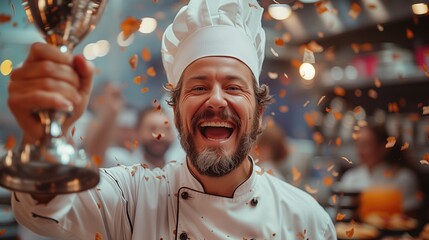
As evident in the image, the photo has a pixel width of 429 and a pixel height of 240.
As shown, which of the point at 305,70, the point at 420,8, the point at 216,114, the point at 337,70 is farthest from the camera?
the point at 337,70

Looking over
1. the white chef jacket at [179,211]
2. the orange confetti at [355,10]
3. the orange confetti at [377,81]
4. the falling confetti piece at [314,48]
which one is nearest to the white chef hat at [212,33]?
the white chef jacket at [179,211]

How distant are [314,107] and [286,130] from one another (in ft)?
1.75

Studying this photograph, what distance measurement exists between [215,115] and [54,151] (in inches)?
31.3

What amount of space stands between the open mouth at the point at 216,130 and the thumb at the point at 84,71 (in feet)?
2.24

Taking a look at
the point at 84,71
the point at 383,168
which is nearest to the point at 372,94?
the point at 383,168

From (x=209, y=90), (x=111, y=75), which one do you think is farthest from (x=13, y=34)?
(x=209, y=90)

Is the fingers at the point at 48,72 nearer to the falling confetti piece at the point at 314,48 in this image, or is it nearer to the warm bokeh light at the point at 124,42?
the falling confetti piece at the point at 314,48

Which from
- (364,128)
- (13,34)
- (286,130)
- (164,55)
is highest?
(164,55)

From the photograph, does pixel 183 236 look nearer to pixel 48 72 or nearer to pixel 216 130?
pixel 216 130

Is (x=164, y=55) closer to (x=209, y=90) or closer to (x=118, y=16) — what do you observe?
(x=209, y=90)

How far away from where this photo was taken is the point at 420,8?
394 cm

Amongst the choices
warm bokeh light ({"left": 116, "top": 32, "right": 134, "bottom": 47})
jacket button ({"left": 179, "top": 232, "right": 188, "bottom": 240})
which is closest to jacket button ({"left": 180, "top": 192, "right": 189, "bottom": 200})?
jacket button ({"left": 179, "top": 232, "right": 188, "bottom": 240})

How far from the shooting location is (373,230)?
118 inches

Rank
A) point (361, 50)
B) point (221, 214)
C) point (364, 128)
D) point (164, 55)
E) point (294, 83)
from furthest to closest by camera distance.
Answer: point (294, 83) → point (361, 50) → point (364, 128) → point (164, 55) → point (221, 214)
